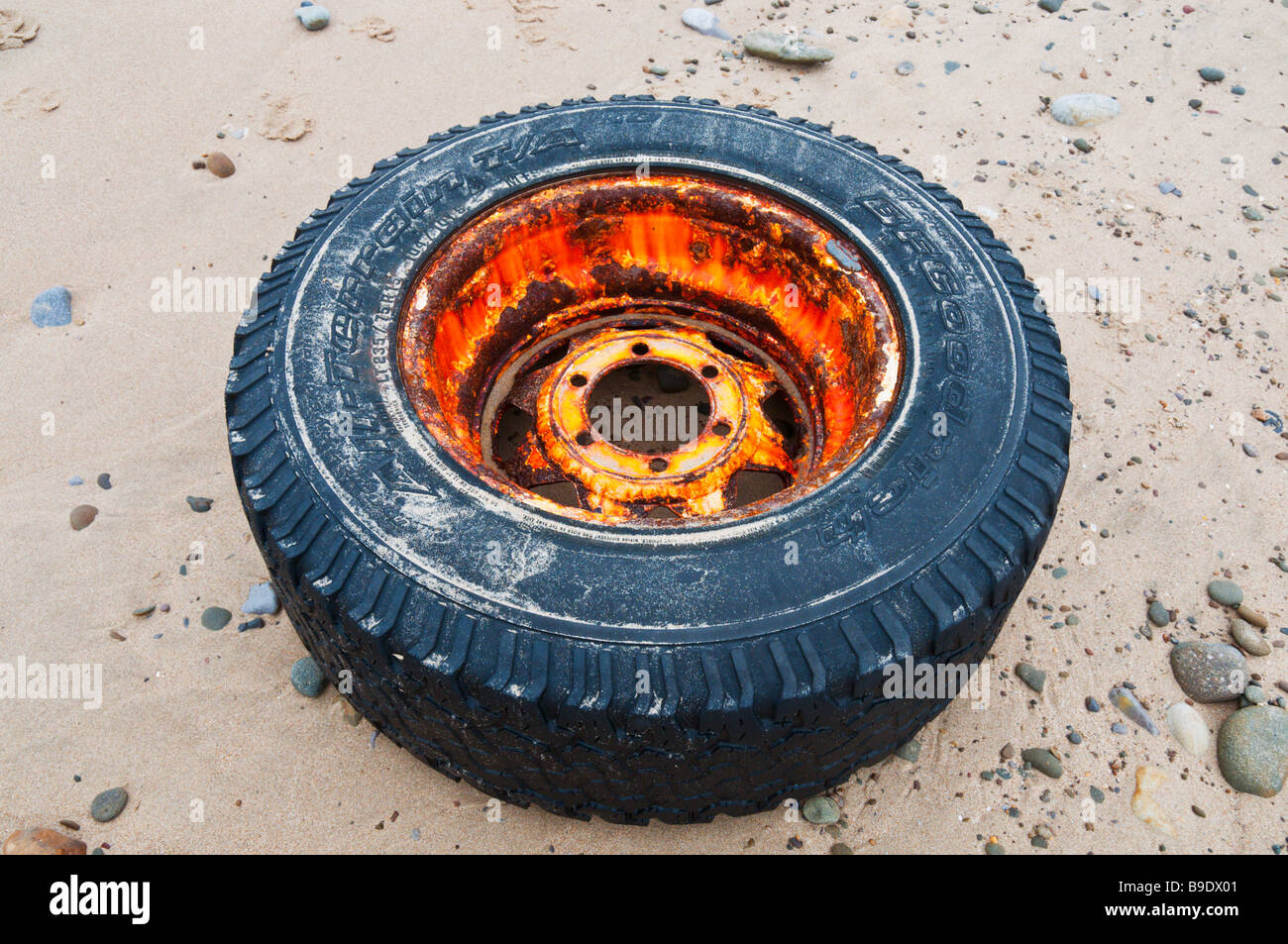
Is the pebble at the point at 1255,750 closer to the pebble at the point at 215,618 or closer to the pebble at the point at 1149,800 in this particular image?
the pebble at the point at 1149,800

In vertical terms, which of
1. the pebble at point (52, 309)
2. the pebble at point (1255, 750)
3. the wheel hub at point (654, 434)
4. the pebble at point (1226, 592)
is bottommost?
the pebble at point (52, 309)

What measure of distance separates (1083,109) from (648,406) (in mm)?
2948

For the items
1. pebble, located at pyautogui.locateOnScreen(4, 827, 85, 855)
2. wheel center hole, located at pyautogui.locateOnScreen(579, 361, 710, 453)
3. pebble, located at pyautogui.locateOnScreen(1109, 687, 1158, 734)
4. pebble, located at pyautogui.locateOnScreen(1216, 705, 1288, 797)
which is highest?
wheel center hole, located at pyautogui.locateOnScreen(579, 361, 710, 453)

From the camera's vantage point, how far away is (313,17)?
4.36 meters

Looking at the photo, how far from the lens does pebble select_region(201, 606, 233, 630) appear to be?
242cm

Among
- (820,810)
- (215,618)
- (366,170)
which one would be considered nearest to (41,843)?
(215,618)

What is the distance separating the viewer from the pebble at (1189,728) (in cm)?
226

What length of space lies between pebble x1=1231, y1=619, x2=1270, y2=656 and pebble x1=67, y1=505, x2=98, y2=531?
3435mm

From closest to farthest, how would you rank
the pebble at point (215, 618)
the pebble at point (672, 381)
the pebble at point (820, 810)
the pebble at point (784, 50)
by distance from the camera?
the pebble at point (820, 810), the pebble at point (215, 618), the pebble at point (672, 381), the pebble at point (784, 50)

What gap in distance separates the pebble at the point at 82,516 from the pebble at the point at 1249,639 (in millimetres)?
3435

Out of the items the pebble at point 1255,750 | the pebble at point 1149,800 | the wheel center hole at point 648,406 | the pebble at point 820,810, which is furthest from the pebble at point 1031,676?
the wheel center hole at point 648,406

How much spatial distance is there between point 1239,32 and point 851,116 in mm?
2402

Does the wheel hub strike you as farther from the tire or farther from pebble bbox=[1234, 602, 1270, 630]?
pebble bbox=[1234, 602, 1270, 630]

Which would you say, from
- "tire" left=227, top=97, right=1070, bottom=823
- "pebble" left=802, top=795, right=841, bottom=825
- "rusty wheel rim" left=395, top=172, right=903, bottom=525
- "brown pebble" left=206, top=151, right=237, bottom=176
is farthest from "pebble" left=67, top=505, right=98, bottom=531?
"pebble" left=802, top=795, right=841, bottom=825
